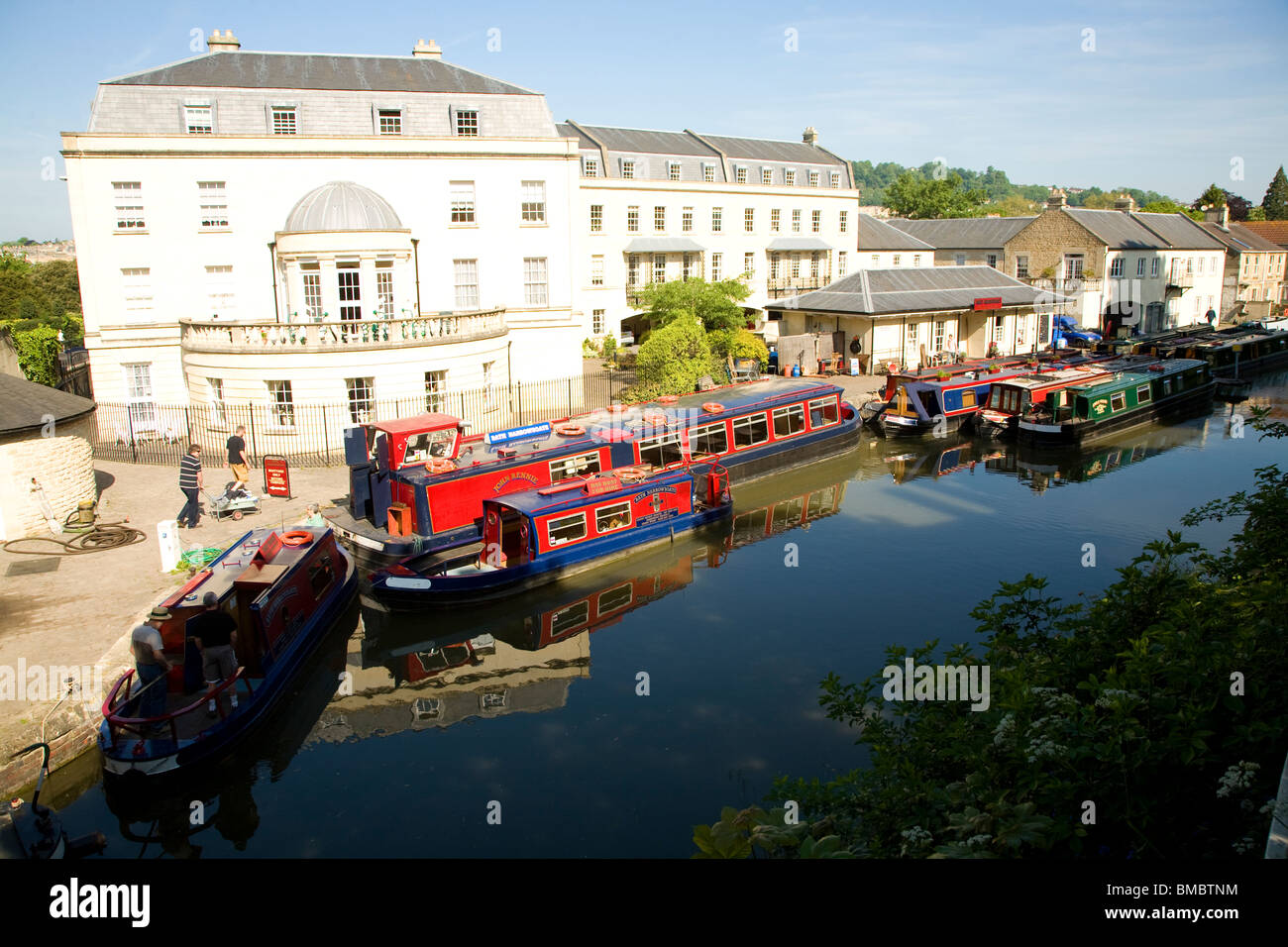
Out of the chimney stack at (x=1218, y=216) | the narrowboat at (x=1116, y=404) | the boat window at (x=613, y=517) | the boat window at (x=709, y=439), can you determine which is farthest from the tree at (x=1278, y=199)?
the boat window at (x=613, y=517)

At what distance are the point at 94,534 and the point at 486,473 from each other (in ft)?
27.1

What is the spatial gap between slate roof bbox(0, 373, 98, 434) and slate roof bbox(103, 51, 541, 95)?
43.4ft

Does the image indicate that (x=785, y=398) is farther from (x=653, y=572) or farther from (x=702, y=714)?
(x=702, y=714)

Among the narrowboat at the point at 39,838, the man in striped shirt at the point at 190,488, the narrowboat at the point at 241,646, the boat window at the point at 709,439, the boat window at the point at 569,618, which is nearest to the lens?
the narrowboat at the point at 39,838

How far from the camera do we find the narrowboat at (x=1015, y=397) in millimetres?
29908

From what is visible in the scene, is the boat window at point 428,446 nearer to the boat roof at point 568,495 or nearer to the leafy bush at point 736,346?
the boat roof at point 568,495

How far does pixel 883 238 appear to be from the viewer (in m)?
53.3

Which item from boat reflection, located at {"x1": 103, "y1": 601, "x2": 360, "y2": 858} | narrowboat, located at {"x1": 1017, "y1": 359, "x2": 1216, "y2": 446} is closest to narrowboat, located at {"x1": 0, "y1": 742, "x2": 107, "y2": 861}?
boat reflection, located at {"x1": 103, "y1": 601, "x2": 360, "y2": 858}

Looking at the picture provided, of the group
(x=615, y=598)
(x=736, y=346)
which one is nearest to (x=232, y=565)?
(x=615, y=598)

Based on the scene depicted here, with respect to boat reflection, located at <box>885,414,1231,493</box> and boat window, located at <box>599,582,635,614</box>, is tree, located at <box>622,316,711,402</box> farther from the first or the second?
boat window, located at <box>599,582,635,614</box>

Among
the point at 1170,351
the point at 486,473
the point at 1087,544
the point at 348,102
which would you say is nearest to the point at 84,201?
the point at 348,102

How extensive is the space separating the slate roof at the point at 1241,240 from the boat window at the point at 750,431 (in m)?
48.3

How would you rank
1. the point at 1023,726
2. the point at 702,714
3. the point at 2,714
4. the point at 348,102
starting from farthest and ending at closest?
1. the point at 348,102
2. the point at 702,714
3. the point at 2,714
4. the point at 1023,726

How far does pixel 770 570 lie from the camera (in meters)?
18.5
